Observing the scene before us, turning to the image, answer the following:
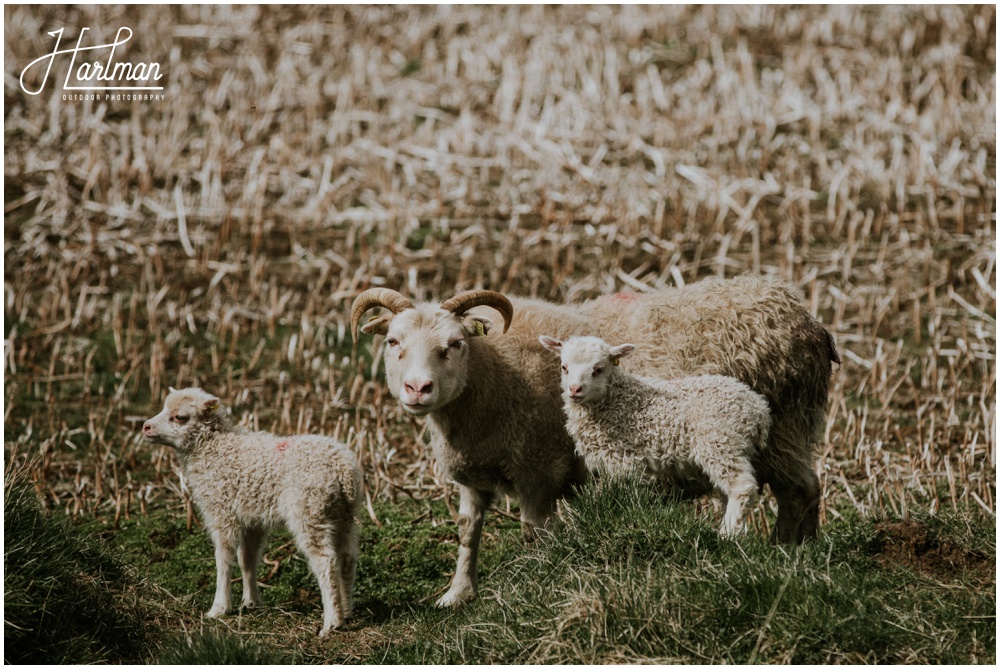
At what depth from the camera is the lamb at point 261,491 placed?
23.9ft

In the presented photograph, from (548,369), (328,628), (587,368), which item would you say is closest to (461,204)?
(548,369)

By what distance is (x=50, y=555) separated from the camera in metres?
7.25

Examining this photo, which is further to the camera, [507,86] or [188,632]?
[507,86]

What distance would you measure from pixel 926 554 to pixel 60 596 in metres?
5.71

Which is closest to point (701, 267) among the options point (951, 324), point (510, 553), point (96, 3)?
point (951, 324)

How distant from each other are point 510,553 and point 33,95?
12.6 meters

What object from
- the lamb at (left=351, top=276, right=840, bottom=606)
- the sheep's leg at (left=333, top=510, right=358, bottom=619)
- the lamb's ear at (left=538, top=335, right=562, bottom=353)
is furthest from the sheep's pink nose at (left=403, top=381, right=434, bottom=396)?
the sheep's leg at (left=333, top=510, right=358, bottom=619)

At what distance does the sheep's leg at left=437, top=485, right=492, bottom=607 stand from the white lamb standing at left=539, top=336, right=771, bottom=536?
124 cm

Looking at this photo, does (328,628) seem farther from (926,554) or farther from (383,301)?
(926,554)

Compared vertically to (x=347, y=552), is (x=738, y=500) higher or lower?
higher

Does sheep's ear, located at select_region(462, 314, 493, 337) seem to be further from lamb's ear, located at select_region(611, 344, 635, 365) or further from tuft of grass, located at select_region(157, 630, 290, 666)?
tuft of grass, located at select_region(157, 630, 290, 666)

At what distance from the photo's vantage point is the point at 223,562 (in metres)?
7.62

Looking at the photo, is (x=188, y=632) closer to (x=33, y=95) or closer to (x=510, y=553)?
(x=510, y=553)

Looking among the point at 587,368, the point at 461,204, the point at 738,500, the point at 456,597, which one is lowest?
the point at 456,597
